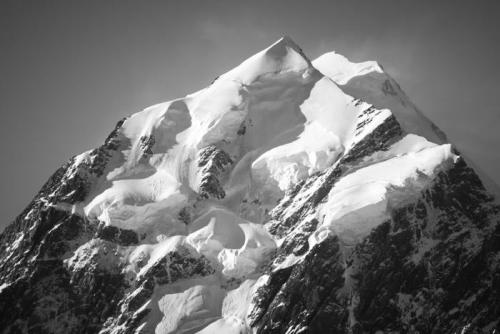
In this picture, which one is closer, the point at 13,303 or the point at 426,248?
the point at 426,248

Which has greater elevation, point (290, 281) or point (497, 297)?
point (290, 281)

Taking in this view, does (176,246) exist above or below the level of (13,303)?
below

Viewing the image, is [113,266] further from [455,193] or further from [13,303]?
[455,193]

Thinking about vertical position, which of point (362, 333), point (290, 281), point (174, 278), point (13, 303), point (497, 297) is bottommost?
point (497, 297)

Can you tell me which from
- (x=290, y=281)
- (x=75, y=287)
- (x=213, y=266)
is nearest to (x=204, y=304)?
(x=213, y=266)

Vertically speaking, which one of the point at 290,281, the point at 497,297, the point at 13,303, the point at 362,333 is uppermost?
the point at 13,303

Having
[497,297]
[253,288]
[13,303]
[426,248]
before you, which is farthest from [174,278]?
[497,297]

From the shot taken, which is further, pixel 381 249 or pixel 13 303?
pixel 13 303

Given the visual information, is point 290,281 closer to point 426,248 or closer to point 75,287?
point 426,248
